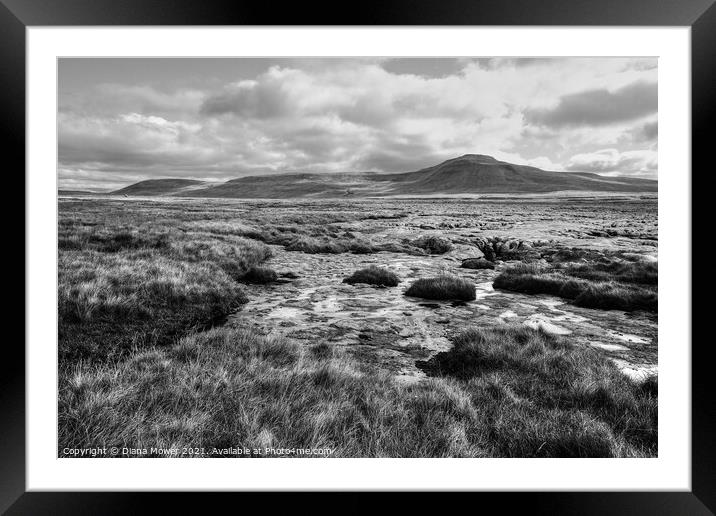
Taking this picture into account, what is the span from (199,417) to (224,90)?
15.0ft

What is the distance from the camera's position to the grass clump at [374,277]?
6.36 meters

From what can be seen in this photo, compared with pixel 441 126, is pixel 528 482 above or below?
below

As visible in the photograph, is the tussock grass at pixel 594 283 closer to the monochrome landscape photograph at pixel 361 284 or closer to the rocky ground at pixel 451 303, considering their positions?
the monochrome landscape photograph at pixel 361 284

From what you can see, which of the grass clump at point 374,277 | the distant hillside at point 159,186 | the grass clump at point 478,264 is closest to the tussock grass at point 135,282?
the distant hillside at point 159,186

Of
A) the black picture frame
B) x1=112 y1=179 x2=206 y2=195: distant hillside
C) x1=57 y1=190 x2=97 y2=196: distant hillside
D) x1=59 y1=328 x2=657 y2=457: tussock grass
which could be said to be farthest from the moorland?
x1=112 y1=179 x2=206 y2=195: distant hillside

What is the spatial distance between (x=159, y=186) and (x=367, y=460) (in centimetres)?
939

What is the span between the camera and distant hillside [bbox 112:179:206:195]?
832 cm
